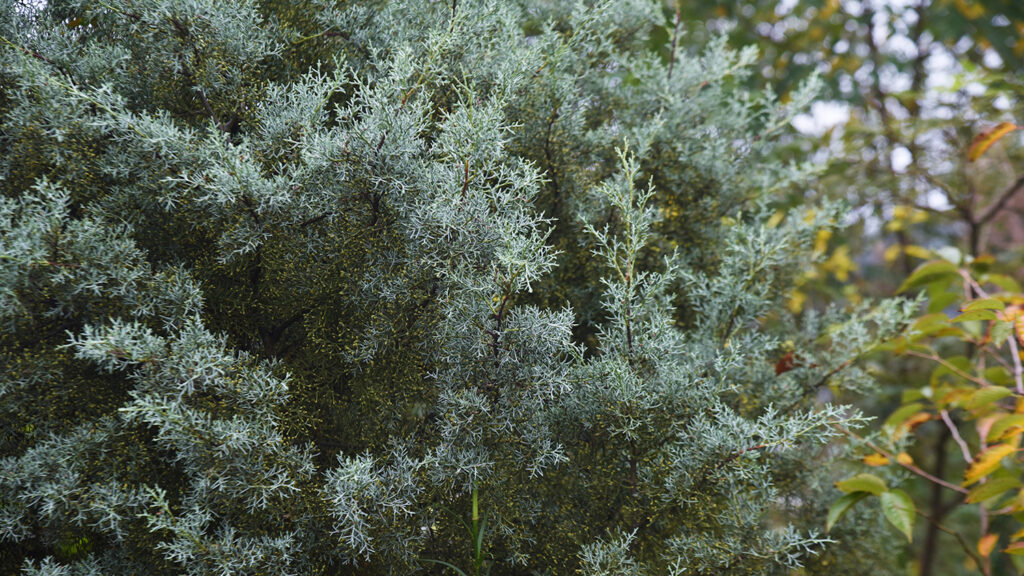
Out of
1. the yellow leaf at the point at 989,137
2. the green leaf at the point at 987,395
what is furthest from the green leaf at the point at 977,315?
the yellow leaf at the point at 989,137

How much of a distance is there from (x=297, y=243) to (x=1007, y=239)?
631 cm

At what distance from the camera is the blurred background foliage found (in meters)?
2.10

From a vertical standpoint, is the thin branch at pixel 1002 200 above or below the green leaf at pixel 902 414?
above

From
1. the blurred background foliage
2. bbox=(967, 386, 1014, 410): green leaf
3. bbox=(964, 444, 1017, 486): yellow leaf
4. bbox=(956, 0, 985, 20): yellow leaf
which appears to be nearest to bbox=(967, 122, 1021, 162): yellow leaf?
the blurred background foliage

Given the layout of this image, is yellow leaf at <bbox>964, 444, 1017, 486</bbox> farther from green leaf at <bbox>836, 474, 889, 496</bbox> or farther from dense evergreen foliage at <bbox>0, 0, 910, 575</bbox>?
dense evergreen foliage at <bbox>0, 0, 910, 575</bbox>

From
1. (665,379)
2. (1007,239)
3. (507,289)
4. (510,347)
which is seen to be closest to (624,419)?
(665,379)

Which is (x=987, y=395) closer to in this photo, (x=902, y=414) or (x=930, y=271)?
(x=902, y=414)

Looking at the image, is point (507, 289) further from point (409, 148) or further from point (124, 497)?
point (124, 497)

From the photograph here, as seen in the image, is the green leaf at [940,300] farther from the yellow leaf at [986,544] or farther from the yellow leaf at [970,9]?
the yellow leaf at [970,9]

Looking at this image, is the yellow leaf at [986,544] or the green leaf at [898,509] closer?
the green leaf at [898,509]

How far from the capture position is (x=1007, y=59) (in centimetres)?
334

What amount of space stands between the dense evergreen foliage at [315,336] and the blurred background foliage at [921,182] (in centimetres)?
61

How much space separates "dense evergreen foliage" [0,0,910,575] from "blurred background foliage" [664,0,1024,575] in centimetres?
61

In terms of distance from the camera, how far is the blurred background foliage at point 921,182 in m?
2.10
